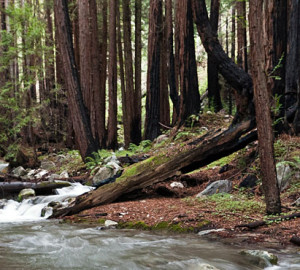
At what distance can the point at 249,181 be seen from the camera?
7.30m

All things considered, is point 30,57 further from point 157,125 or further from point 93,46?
point 157,125

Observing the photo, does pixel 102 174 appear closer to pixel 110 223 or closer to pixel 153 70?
pixel 110 223

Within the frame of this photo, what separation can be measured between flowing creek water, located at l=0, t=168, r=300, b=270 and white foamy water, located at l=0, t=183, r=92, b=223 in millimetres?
1630

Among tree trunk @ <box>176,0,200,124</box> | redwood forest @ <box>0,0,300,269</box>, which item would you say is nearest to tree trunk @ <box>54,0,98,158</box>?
redwood forest @ <box>0,0,300,269</box>

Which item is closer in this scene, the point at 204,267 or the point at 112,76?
the point at 204,267

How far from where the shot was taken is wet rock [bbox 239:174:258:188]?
23.7 ft

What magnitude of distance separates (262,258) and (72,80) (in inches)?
394

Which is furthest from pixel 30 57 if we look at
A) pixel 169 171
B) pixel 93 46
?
pixel 169 171

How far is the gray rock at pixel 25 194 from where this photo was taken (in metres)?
9.52

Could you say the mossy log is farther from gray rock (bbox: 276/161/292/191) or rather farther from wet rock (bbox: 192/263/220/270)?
wet rock (bbox: 192/263/220/270)

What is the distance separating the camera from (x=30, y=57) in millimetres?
18500

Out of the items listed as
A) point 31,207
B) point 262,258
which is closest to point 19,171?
point 31,207

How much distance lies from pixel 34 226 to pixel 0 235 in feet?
2.78

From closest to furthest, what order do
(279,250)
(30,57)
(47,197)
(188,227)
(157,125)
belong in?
(279,250)
(188,227)
(47,197)
(157,125)
(30,57)
